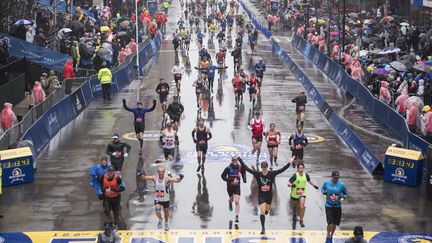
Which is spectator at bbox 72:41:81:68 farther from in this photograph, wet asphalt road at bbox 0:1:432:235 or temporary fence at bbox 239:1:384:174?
temporary fence at bbox 239:1:384:174

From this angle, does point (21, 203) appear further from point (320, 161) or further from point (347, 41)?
point (347, 41)

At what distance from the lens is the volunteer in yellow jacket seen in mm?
41812

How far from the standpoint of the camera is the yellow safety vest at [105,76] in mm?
41750

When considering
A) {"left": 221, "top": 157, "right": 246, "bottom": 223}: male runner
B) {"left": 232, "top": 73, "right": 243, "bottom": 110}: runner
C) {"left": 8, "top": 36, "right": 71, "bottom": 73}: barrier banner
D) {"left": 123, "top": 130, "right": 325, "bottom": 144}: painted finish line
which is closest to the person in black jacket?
{"left": 221, "top": 157, "right": 246, "bottom": 223}: male runner

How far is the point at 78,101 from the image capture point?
39438 millimetres

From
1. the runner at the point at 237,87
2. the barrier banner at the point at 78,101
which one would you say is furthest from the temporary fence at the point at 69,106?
the runner at the point at 237,87

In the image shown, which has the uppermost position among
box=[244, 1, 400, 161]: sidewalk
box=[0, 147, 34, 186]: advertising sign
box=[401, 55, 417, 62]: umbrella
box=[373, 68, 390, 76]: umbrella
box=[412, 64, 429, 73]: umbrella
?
box=[412, 64, 429, 73]: umbrella

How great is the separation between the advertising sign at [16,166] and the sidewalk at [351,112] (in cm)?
1182

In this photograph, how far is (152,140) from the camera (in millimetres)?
33406

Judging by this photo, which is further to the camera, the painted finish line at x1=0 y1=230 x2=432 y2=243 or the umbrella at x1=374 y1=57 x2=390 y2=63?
the umbrella at x1=374 y1=57 x2=390 y2=63

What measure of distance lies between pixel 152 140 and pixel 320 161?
677 cm

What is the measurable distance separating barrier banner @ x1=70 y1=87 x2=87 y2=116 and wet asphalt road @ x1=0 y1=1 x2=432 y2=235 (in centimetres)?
32

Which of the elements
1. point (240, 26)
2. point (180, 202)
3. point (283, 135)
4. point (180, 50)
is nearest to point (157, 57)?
point (180, 50)

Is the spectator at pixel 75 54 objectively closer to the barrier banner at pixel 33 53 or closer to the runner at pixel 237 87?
the barrier banner at pixel 33 53
